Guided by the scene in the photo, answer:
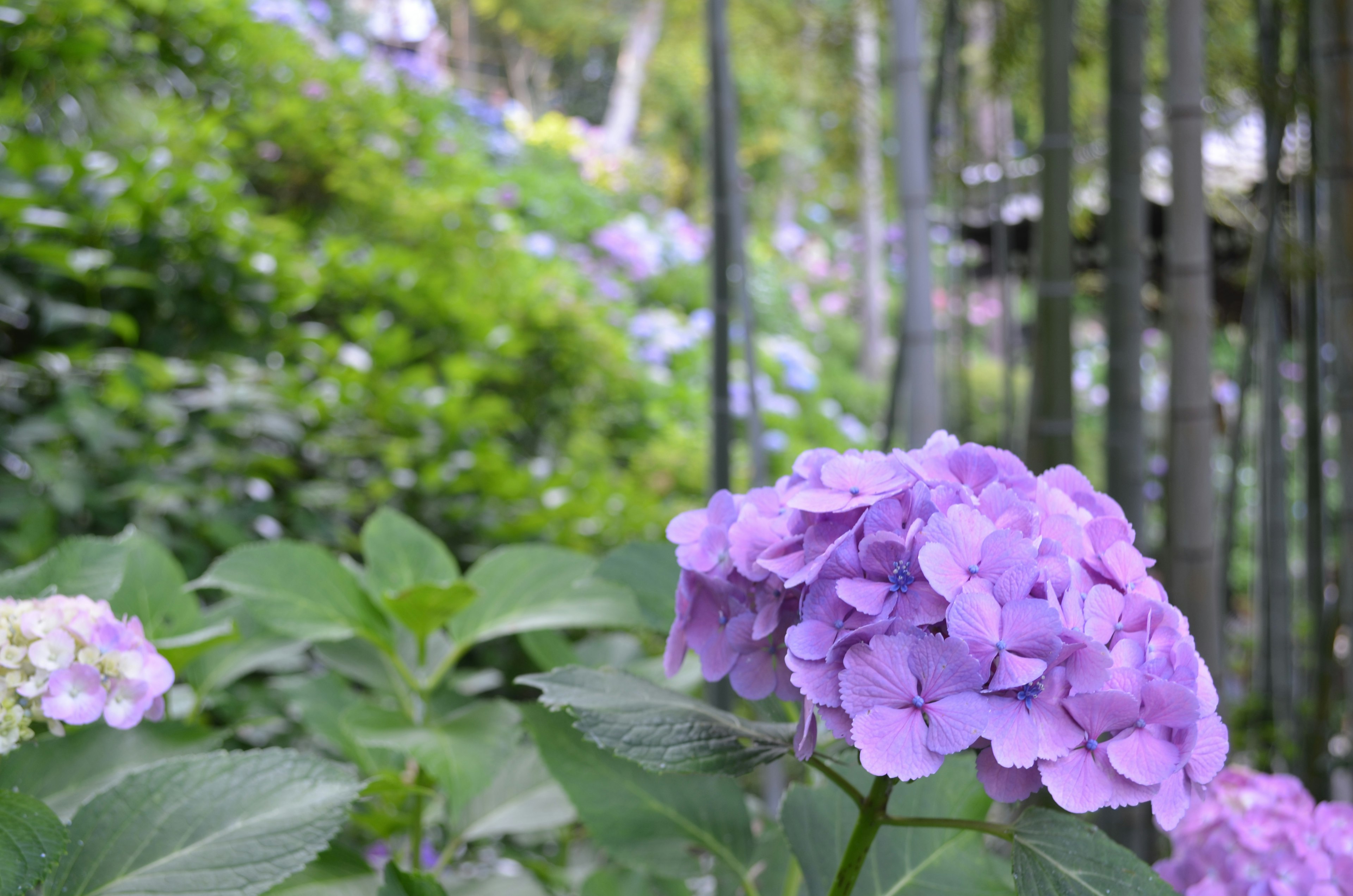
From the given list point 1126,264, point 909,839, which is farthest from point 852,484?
point 1126,264

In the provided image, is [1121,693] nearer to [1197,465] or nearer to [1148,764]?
[1148,764]

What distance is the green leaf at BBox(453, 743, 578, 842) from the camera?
2.67ft

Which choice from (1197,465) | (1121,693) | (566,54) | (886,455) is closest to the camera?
(1121,693)

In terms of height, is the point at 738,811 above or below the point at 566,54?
below

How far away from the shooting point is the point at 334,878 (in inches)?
28.4

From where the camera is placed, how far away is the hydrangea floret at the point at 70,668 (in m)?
0.54

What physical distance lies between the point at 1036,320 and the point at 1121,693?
2.05 feet

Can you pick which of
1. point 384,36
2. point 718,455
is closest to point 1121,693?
point 718,455

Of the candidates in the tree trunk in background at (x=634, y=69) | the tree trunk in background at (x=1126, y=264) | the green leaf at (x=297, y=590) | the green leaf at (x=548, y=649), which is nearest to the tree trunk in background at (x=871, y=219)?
the tree trunk in background at (x=634, y=69)

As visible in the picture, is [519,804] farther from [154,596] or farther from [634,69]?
[634,69]

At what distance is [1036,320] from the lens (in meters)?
1.00

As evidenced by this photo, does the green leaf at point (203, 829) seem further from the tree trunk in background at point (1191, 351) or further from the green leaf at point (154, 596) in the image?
the tree trunk in background at point (1191, 351)

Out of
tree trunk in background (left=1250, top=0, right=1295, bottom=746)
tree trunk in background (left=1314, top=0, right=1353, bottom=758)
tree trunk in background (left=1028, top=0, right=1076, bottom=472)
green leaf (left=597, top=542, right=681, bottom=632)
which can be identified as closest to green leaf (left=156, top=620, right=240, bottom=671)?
green leaf (left=597, top=542, right=681, bottom=632)

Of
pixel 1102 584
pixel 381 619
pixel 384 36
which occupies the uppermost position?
pixel 384 36
